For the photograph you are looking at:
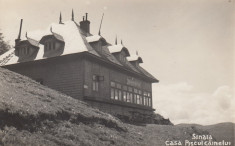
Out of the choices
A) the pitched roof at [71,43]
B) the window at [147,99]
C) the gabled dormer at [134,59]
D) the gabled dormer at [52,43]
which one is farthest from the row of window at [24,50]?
the window at [147,99]

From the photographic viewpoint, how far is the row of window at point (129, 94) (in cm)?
2907

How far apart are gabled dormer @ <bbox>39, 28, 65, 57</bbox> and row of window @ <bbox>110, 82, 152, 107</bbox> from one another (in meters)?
6.21

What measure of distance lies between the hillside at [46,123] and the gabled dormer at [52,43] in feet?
19.9

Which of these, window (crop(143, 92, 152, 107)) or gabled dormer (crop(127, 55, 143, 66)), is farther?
gabled dormer (crop(127, 55, 143, 66))

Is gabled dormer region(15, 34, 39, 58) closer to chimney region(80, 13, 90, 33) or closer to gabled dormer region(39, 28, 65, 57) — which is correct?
gabled dormer region(39, 28, 65, 57)

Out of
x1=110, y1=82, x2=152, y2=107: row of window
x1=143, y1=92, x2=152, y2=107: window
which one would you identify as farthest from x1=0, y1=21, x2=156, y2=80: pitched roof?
x1=143, y1=92, x2=152, y2=107: window

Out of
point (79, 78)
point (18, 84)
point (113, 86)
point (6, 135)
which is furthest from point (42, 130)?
point (113, 86)

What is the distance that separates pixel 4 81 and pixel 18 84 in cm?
86

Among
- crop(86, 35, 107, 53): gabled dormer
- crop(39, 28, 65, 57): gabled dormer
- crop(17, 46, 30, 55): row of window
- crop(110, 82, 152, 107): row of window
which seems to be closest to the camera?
crop(39, 28, 65, 57): gabled dormer

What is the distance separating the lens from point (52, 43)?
26.5 metres

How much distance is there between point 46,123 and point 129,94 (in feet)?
62.7

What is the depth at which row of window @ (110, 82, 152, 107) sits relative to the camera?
29.1 metres

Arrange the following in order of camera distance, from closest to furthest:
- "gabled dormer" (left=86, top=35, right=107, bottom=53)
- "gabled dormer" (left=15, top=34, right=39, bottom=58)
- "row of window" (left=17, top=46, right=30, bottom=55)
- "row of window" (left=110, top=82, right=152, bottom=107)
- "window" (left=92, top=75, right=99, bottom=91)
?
"window" (left=92, top=75, right=99, bottom=91) < "gabled dormer" (left=86, top=35, right=107, bottom=53) < "gabled dormer" (left=15, top=34, right=39, bottom=58) < "row of window" (left=17, top=46, right=30, bottom=55) < "row of window" (left=110, top=82, right=152, bottom=107)

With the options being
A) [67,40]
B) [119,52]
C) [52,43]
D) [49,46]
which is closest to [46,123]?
[52,43]
